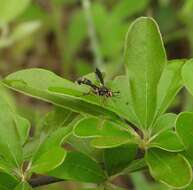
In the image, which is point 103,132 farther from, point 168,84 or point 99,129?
point 168,84

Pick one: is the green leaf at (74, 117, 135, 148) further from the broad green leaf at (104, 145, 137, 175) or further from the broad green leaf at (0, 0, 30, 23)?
the broad green leaf at (0, 0, 30, 23)

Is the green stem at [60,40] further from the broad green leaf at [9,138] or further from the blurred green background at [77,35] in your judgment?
the broad green leaf at [9,138]

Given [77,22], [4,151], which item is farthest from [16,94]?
[4,151]

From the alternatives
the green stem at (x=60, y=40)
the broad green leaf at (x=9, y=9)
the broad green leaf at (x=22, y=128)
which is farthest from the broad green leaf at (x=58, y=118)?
the green stem at (x=60, y=40)

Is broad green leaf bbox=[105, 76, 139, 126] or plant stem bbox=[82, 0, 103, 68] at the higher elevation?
broad green leaf bbox=[105, 76, 139, 126]

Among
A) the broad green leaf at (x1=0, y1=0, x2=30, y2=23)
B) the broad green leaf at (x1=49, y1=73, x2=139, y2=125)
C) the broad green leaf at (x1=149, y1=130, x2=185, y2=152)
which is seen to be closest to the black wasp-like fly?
the broad green leaf at (x1=49, y1=73, x2=139, y2=125)

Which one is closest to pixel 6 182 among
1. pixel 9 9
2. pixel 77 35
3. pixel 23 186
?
pixel 23 186

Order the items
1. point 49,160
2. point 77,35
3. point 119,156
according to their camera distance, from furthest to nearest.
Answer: point 77,35, point 119,156, point 49,160
